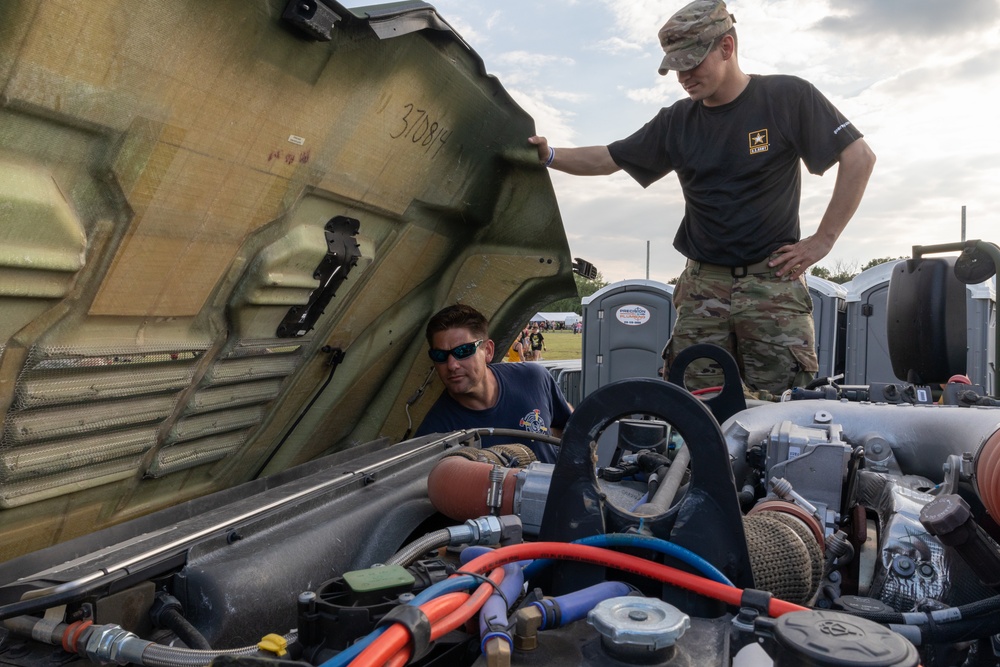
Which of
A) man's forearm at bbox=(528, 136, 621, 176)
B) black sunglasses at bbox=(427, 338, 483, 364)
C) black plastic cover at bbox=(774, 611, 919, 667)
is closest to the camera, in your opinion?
black plastic cover at bbox=(774, 611, 919, 667)

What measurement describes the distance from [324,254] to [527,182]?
0.83 metres

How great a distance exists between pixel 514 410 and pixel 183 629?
7.23 feet

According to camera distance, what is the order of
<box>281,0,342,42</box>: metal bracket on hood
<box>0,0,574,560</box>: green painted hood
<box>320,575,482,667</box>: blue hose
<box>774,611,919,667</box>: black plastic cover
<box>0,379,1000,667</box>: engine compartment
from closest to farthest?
<box>774,611,919,667</box>: black plastic cover < <box>320,575,482,667</box>: blue hose < <box>0,379,1000,667</box>: engine compartment < <box>0,0,574,560</box>: green painted hood < <box>281,0,342,42</box>: metal bracket on hood

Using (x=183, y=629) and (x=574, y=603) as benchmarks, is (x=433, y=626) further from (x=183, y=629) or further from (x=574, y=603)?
(x=183, y=629)

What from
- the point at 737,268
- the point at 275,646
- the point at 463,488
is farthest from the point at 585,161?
the point at 275,646

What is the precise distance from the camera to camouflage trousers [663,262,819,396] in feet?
9.31

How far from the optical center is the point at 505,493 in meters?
1.41

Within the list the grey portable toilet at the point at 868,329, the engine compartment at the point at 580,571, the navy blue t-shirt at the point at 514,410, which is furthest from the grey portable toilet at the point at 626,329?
the engine compartment at the point at 580,571

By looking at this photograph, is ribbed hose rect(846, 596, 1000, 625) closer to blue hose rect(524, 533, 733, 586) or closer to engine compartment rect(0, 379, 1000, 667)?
engine compartment rect(0, 379, 1000, 667)

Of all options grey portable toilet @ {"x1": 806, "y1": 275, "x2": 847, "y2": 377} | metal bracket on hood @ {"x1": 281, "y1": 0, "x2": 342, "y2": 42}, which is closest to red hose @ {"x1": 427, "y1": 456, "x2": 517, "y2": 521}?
metal bracket on hood @ {"x1": 281, "y1": 0, "x2": 342, "y2": 42}

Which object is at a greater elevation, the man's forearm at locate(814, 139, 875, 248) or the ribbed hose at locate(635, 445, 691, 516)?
the man's forearm at locate(814, 139, 875, 248)

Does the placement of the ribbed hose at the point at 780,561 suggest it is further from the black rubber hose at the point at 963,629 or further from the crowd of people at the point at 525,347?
the crowd of people at the point at 525,347

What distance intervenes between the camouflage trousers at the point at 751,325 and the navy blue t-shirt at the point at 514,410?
0.65 meters

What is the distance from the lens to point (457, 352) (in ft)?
9.02
